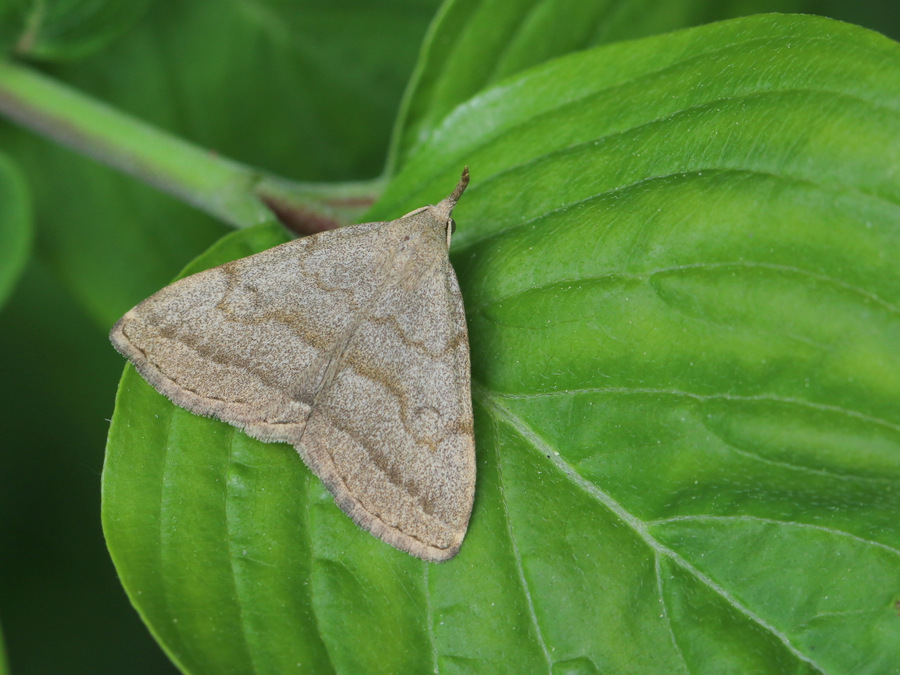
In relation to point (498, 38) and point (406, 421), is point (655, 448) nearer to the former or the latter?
point (406, 421)

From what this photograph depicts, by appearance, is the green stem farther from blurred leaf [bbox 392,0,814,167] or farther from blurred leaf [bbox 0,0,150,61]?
blurred leaf [bbox 392,0,814,167]

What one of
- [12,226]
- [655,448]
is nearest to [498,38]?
[655,448]

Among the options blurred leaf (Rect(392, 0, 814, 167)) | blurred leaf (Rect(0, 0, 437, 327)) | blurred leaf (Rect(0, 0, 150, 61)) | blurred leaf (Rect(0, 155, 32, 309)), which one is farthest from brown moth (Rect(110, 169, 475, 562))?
blurred leaf (Rect(0, 0, 150, 61))

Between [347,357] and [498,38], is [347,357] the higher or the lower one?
the lower one

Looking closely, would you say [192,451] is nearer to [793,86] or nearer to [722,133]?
[722,133]

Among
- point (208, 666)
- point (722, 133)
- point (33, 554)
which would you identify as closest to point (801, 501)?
point (722, 133)
